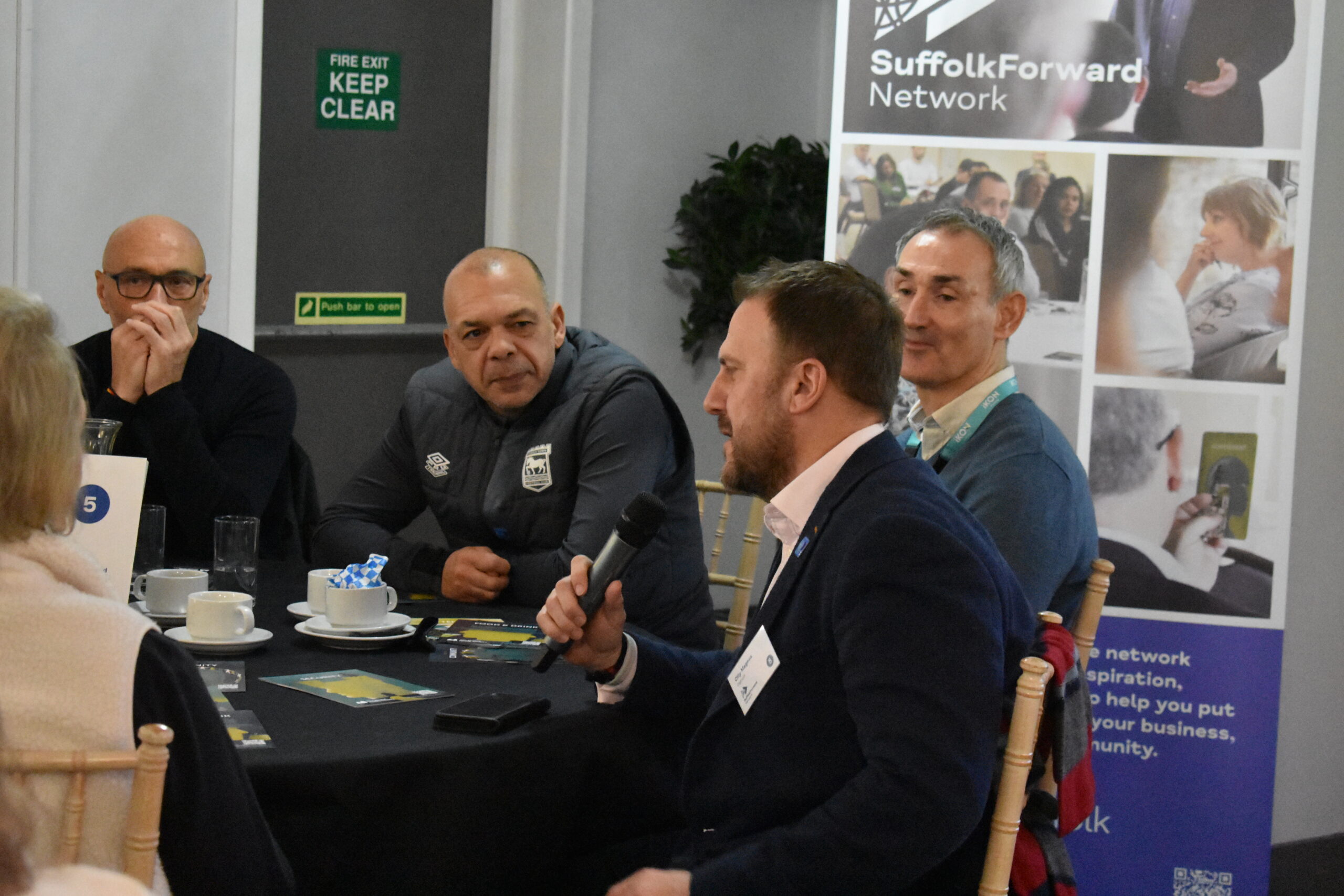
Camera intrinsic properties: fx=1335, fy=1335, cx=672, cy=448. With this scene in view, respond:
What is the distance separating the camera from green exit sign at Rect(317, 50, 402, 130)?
4.81 meters

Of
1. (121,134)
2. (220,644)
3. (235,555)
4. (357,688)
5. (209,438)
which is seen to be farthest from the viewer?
(121,134)

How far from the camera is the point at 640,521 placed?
5.71 ft

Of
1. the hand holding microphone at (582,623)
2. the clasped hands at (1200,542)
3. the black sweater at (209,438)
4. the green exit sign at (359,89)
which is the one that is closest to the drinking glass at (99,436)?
the black sweater at (209,438)

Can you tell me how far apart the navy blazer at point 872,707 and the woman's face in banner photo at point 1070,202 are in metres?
1.80

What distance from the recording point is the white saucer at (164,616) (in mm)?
2211

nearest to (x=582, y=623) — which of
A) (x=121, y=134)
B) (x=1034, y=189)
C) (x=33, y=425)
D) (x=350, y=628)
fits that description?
(x=350, y=628)

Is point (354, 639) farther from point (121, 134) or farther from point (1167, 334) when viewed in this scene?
point (121, 134)

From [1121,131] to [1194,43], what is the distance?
0.84 feet

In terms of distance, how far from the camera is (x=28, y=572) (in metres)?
1.28

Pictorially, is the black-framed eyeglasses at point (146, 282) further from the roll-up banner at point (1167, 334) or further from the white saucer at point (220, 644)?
the roll-up banner at point (1167, 334)

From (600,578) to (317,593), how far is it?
2.37ft

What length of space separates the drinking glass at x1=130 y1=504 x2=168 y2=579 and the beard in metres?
1.18

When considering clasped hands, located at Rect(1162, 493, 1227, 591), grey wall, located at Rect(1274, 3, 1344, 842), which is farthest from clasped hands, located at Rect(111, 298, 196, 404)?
grey wall, located at Rect(1274, 3, 1344, 842)

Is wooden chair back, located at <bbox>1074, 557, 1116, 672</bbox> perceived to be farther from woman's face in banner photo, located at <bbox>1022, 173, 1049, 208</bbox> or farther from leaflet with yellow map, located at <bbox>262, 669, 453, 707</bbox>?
woman's face in banner photo, located at <bbox>1022, 173, 1049, 208</bbox>
